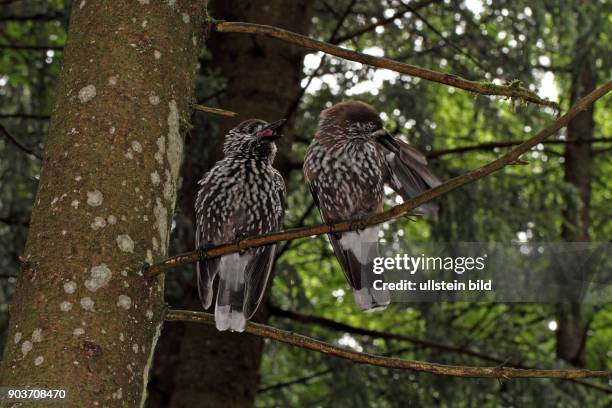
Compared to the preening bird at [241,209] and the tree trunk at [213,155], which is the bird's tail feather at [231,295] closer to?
the preening bird at [241,209]

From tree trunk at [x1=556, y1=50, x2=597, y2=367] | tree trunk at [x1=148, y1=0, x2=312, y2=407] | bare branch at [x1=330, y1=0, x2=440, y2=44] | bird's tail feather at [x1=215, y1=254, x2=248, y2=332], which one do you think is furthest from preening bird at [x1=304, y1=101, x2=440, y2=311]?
tree trunk at [x1=556, y1=50, x2=597, y2=367]

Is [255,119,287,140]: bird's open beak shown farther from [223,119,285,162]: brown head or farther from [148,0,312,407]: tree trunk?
[148,0,312,407]: tree trunk

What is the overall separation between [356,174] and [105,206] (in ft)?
4.85

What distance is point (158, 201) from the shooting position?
2859 millimetres

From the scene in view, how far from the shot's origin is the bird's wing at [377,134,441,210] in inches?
116

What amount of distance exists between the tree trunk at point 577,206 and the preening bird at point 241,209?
4002 millimetres

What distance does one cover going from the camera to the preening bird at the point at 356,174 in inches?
126

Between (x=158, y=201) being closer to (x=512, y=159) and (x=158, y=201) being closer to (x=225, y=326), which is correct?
(x=225, y=326)

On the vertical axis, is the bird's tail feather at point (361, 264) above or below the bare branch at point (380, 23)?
below

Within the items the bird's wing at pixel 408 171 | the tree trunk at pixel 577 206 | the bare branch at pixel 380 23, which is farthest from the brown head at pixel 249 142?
the tree trunk at pixel 577 206

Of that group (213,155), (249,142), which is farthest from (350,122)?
(213,155)

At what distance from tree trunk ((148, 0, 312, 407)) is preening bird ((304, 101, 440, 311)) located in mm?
1140

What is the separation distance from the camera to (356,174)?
3900mm

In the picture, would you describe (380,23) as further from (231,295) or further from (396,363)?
(396,363)
